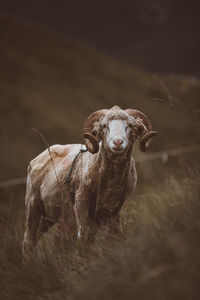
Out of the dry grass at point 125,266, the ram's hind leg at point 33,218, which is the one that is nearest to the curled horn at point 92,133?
the dry grass at point 125,266

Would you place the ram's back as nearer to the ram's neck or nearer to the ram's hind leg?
the ram's hind leg

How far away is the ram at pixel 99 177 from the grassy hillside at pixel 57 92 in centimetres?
2090

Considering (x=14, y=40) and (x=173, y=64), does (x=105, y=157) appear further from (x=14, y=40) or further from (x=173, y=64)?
(x=173, y=64)

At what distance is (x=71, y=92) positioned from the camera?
56719mm

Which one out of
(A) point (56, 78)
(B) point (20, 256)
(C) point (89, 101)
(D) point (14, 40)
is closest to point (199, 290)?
(B) point (20, 256)

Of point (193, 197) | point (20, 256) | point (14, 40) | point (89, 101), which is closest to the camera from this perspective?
point (193, 197)

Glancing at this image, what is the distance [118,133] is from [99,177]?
699mm

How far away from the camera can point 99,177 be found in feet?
15.3

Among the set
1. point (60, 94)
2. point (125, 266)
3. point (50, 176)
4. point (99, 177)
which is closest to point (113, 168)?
point (99, 177)

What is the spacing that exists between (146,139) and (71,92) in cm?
5280

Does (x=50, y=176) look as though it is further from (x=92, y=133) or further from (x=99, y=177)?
(x=99, y=177)

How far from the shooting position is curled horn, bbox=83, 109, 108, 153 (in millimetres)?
4789

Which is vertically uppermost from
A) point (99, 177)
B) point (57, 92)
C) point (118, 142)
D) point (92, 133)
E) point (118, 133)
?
point (57, 92)

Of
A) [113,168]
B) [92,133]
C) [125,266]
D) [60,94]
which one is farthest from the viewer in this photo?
[60,94]
